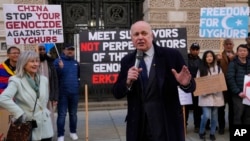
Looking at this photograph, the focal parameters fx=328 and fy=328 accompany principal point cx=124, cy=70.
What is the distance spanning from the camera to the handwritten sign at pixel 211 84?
596 cm

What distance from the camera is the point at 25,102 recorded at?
3424 mm

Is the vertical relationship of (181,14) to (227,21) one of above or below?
above

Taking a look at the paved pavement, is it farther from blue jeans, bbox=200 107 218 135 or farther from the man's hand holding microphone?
the man's hand holding microphone

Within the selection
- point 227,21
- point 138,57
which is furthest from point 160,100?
point 227,21

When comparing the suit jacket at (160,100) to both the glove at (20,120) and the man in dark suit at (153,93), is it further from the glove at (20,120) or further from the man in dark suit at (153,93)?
the glove at (20,120)

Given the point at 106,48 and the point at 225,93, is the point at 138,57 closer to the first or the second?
the point at 106,48

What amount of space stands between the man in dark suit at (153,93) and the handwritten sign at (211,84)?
328 centimetres

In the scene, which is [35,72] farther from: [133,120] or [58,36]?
[58,36]

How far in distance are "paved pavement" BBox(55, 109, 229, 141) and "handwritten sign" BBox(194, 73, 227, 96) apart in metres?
0.93

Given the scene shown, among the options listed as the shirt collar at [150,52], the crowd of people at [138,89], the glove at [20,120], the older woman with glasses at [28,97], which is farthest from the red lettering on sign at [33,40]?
the shirt collar at [150,52]

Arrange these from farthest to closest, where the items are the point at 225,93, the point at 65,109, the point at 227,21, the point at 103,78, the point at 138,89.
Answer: the point at 227,21 → the point at 225,93 → the point at 103,78 → the point at 65,109 → the point at 138,89

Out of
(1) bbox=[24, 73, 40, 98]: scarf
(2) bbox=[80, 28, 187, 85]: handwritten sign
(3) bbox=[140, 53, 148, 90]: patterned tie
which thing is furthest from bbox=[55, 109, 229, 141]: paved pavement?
(3) bbox=[140, 53, 148, 90]: patterned tie

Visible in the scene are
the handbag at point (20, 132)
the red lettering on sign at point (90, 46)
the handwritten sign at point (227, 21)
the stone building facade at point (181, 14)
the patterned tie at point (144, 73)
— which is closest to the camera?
the patterned tie at point (144, 73)

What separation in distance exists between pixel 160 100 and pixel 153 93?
83mm
